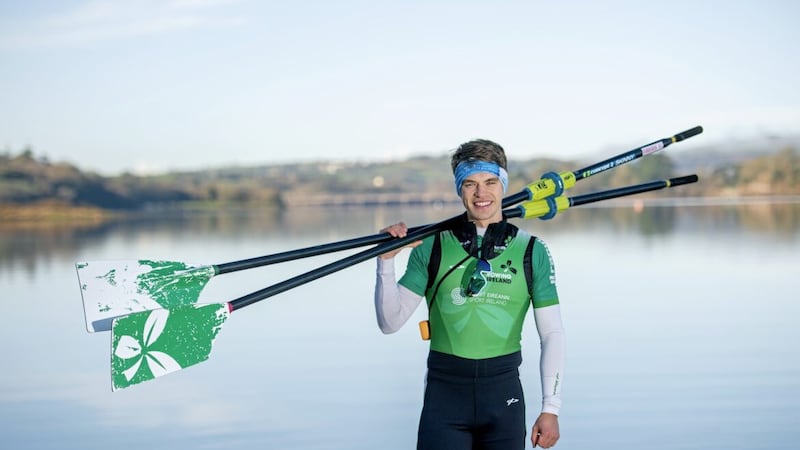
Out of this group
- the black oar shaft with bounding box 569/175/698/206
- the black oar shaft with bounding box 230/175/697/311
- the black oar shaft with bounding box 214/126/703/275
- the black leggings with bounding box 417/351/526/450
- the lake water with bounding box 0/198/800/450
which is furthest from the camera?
the lake water with bounding box 0/198/800/450

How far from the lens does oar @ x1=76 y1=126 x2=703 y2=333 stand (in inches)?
167

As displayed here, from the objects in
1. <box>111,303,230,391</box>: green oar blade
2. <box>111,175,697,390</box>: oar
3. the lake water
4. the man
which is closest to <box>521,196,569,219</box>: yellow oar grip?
<box>111,175,697,390</box>: oar

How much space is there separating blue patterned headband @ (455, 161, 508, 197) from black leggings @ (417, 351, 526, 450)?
0.66m

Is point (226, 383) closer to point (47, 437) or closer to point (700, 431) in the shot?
point (47, 437)

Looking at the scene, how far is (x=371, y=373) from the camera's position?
27.6ft

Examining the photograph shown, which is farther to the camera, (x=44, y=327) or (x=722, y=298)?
(x=722, y=298)

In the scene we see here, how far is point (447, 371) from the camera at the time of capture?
12.9ft

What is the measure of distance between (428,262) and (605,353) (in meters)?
5.47

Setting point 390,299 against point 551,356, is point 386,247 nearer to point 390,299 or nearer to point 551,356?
point 390,299

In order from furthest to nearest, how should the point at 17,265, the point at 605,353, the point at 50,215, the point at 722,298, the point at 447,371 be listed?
the point at 50,215, the point at 17,265, the point at 722,298, the point at 605,353, the point at 447,371

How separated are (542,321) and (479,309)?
0.77 feet

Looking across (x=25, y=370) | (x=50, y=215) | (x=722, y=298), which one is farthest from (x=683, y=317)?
(x=50, y=215)

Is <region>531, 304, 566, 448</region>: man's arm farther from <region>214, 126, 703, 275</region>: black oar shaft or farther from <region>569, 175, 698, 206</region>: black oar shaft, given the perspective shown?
<region>569, 175, 698, 206</region>: black oar shaft

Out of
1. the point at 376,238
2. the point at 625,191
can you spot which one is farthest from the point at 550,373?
the point at 625,191
